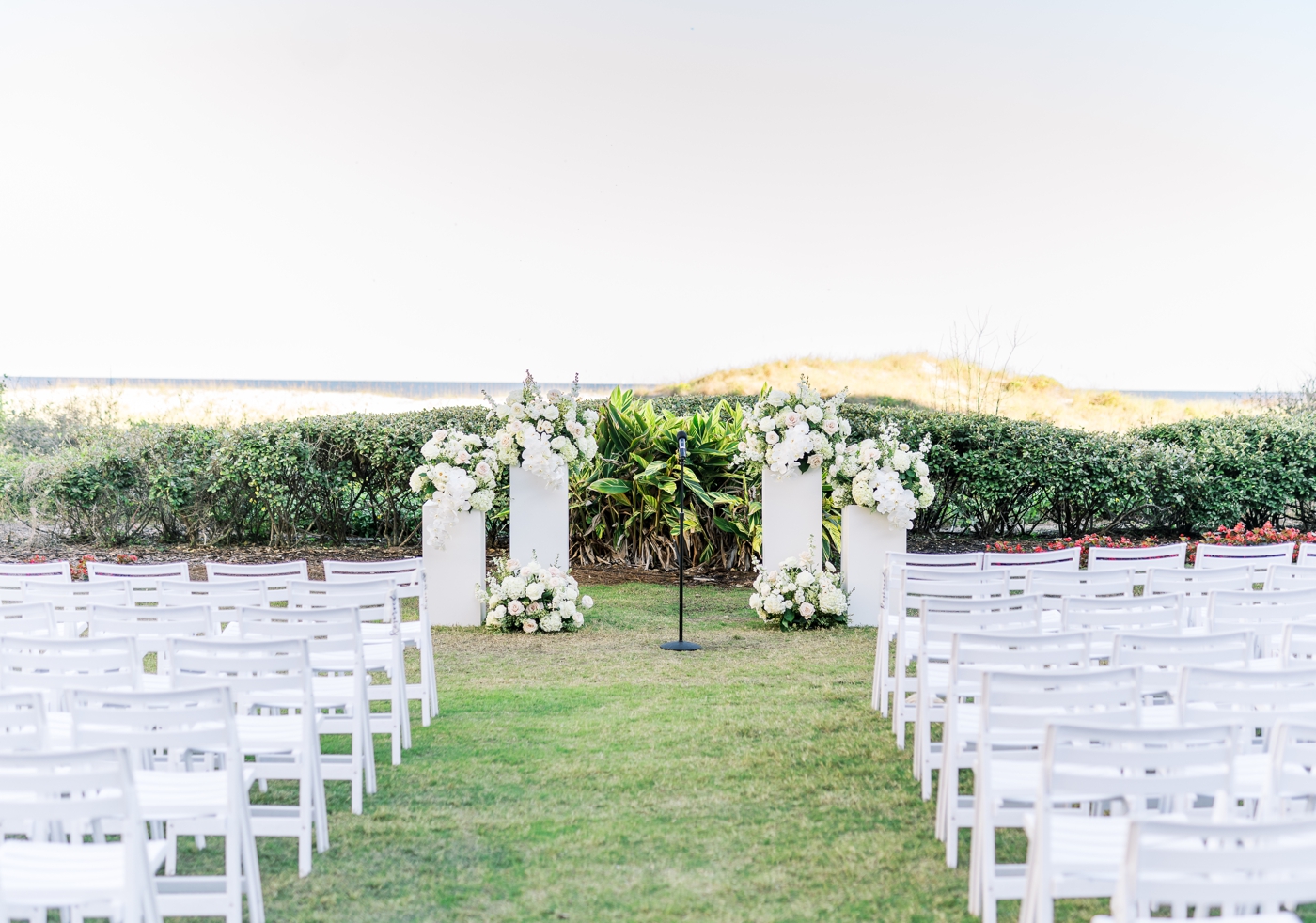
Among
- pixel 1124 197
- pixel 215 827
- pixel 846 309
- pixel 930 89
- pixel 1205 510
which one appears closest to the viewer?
pixel 215 827

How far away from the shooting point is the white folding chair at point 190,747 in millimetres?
2840

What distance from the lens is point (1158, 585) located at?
509 centimetres

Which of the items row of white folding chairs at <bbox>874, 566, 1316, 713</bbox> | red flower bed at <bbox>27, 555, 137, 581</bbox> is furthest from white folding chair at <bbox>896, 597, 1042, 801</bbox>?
red flower bed at <bbox>27, 555, 137, 581</bbox>

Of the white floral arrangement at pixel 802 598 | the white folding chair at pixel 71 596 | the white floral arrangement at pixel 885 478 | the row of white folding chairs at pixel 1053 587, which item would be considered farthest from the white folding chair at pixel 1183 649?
the white folding chair at pixel 71 596

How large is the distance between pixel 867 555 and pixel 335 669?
16.3ft

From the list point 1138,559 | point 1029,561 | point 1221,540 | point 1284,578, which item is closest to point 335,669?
point 1029,561

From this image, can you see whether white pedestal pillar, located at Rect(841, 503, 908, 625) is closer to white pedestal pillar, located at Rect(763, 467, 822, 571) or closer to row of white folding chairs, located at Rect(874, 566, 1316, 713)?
white pedestal pillar, located at Rect(763, 467, 822, 571)

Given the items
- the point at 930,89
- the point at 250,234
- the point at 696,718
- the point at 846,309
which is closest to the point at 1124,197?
the point at 930,89

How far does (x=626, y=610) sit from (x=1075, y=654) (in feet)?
18.3

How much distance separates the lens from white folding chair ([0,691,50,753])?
8.98 ft

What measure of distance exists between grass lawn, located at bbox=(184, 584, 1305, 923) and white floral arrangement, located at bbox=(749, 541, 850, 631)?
4.23 ft

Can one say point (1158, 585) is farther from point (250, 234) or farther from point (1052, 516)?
point (250, 234)

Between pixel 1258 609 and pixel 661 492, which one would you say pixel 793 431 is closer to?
pixel 661 492

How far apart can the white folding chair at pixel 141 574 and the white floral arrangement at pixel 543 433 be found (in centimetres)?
280
